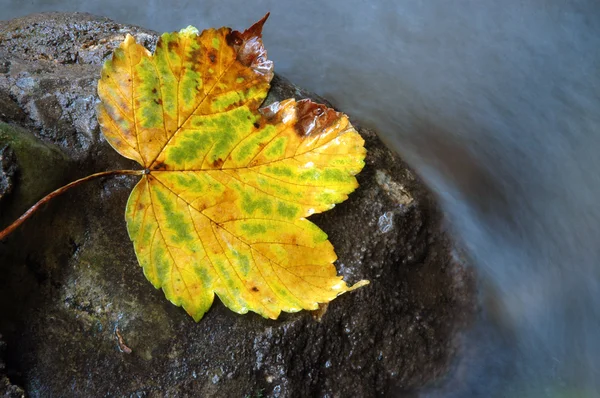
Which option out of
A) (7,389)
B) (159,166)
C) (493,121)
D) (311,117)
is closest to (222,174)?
(159,166)

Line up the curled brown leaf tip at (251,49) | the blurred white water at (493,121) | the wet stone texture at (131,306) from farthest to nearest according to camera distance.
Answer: the blurred white water at (493,121)
the curled brown leaf tip at (251,49)
the wet stone texture at (131,306)

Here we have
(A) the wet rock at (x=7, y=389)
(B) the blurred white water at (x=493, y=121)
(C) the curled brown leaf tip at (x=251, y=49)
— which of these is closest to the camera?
(A) the wet rock at (x=7, y=389)

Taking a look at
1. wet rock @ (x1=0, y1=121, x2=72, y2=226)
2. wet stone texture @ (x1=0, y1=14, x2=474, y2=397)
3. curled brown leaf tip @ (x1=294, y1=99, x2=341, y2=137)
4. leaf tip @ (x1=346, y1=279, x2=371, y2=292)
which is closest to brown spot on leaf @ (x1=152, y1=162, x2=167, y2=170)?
wet stone texture @ (x1=0, y1=14, x2=474, y2=397)

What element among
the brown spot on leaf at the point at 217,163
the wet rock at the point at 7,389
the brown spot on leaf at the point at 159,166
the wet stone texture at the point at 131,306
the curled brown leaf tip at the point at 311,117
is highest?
the curled brown leaf tip at the point at 311,117

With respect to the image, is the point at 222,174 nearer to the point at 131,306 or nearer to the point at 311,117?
the point at 311,117

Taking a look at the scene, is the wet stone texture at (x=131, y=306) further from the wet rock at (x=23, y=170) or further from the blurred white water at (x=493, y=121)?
the blurred white water at (x=493, y=121)

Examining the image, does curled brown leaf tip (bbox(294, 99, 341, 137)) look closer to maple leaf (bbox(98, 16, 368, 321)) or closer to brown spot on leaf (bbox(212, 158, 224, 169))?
maple leaf (bbox(98, 16, 368, 321))

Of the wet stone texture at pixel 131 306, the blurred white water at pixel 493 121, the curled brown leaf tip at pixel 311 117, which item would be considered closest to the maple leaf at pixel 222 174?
the curled brown leaf tip at pixel 311 117
